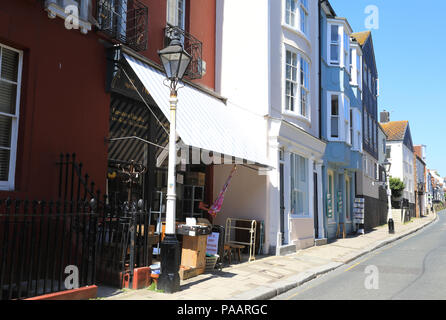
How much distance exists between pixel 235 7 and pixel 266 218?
7111mm

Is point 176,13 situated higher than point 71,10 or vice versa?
point 176,13

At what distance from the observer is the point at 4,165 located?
676 centimetres

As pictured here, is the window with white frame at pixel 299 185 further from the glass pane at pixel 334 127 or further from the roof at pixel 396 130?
the roof at pixel 396 130

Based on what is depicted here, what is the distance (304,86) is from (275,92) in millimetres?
2415

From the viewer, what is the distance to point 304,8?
16109 millimetres

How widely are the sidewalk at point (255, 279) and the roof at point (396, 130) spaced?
40.3m

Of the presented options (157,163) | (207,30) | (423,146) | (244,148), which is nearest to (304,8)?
(207,30)

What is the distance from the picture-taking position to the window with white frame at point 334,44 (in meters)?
20.2

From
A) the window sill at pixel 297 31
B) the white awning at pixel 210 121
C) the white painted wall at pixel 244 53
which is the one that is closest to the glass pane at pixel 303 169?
the white awning at pixel 210 121

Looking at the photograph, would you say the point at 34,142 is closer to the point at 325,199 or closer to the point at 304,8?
the point at 304,8

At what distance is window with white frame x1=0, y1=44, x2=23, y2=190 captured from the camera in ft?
22.2

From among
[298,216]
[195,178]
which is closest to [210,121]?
[195,178]

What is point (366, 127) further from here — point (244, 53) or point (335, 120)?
point (244, 53)

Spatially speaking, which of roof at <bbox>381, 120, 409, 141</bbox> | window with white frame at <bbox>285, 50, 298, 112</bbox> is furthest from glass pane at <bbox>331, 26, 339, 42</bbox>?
roof at <bbox>381, 120, 409, 141</bbox>
